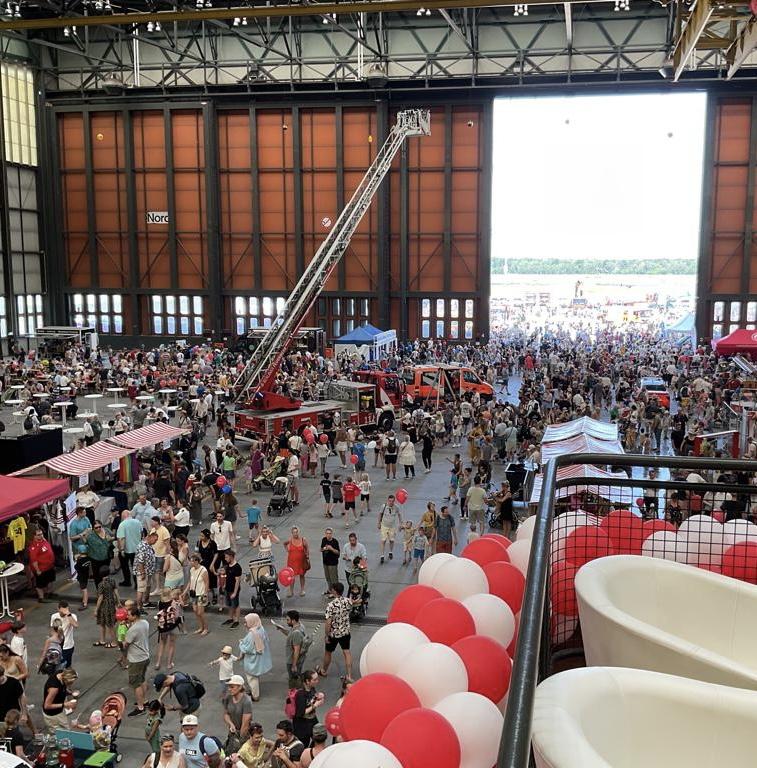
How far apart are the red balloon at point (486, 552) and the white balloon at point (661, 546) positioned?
151 centimetres

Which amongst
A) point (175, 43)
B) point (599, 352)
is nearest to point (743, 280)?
point (599, 352)

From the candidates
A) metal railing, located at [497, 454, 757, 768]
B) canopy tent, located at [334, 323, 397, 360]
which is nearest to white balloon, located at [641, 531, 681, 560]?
metal railing, located at [497, 454, 757, 768]

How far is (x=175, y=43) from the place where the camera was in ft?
151

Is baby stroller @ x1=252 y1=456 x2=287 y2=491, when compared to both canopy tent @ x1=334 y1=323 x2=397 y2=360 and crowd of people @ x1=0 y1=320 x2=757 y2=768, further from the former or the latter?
canopy tent @ x1=334 y1=323 x2=397 y2=360

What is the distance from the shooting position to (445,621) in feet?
19.2

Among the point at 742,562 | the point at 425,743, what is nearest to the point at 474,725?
the point at 425,743

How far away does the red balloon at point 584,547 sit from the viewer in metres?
5.35

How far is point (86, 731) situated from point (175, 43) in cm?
4383

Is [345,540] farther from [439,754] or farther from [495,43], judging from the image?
[495,43]

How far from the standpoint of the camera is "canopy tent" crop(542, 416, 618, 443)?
1897 cm

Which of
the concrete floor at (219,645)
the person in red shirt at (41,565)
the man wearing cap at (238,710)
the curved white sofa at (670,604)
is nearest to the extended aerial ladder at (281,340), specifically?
the concrete floor at (219,645)

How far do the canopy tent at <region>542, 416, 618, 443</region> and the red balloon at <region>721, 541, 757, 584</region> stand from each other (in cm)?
1346

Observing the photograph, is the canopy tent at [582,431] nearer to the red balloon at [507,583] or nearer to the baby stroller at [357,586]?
the baby stroller at [357,586]

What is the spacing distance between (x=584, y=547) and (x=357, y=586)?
8202 millimetres
